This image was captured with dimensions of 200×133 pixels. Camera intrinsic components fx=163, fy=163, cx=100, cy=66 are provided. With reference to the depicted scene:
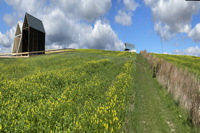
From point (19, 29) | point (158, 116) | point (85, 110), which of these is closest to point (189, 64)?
point (158, 116)

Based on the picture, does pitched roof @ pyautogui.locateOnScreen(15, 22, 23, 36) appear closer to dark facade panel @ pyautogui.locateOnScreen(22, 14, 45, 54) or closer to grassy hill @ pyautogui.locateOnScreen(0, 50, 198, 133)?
dark facade panel @ pyautogui.locateOnScreen(22, 14, 45, 54)

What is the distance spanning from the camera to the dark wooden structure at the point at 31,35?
5028cm

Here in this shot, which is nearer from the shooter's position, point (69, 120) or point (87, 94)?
point (69, 120)

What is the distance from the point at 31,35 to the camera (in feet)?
167

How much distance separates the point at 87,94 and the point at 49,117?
486cm

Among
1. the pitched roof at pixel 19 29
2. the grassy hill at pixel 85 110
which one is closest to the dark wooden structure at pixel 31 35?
the pitched roof at pixel 19 29

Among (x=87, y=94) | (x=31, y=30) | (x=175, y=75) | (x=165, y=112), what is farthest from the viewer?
(x=31, y=30)

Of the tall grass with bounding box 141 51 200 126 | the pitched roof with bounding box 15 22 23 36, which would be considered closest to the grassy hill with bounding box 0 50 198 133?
the tall grass with bounding box 141 51 200 126

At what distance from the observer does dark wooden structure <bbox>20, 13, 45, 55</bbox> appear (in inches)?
1980

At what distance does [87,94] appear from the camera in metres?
12.8

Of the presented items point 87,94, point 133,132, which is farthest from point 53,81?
point 133,132

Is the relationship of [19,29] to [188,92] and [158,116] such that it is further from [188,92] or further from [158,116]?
[188,92]

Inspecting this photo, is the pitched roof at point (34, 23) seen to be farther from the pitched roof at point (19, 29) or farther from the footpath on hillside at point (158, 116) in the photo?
the footpath on hillside at point (158, 116)

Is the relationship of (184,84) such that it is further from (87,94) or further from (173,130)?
(87,94)
